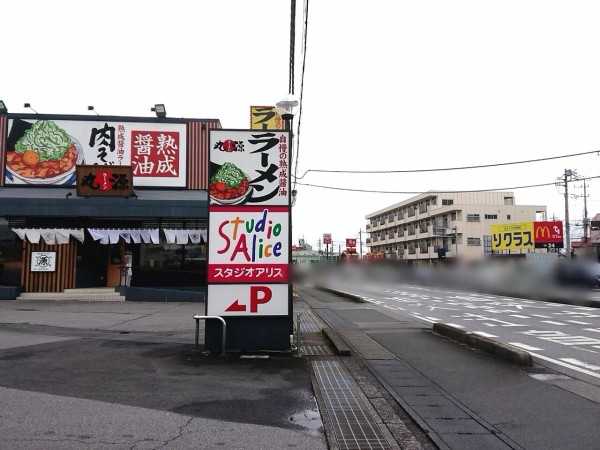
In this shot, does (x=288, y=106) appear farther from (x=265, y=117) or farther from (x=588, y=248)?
(x=588, y=248)

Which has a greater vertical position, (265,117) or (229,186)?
(265,117)

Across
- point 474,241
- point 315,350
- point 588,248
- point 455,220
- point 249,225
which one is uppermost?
point 455,220

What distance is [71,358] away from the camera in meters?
7.48

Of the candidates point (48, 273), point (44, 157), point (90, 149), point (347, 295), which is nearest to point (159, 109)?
point (90, 149)

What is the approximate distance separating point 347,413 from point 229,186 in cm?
455

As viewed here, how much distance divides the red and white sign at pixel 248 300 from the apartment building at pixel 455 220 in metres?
49.2

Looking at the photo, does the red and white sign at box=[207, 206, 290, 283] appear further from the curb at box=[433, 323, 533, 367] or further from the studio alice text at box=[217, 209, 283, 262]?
the curb at box=[433, 323, 533, 367]

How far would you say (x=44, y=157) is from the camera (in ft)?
70.8

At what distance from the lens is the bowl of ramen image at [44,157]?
21.5 metres

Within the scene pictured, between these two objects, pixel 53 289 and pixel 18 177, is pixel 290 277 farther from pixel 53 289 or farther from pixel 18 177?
pixel 18 177

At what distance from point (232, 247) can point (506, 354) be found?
508cm

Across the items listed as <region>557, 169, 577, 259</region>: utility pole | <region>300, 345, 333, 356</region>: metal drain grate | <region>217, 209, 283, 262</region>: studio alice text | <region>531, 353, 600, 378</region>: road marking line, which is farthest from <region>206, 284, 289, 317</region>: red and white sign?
<region>557, 169, 577, 259</region>: utility pole

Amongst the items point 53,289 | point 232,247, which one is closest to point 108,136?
point 53,289

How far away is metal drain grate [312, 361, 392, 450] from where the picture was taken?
426 centimetres
